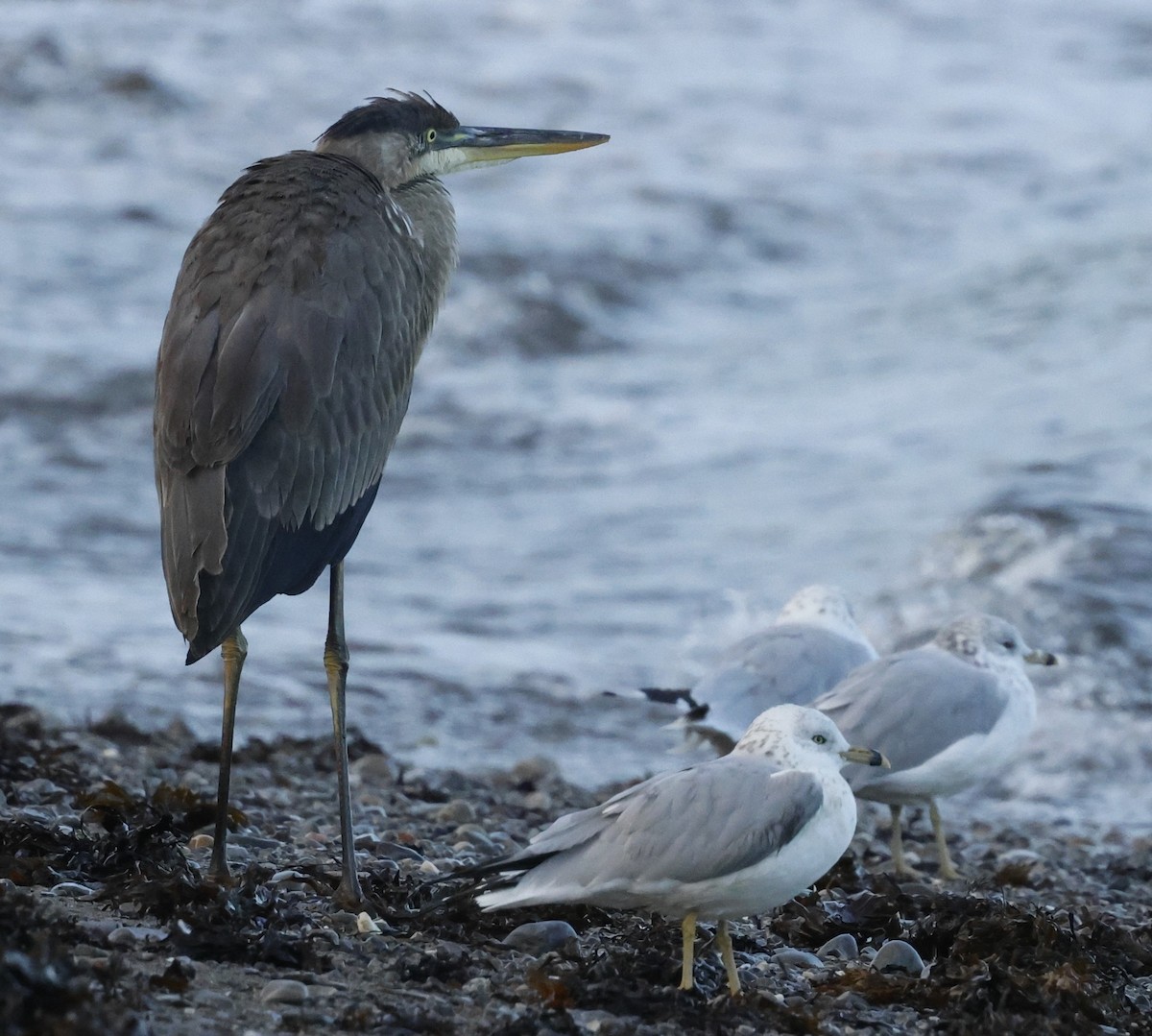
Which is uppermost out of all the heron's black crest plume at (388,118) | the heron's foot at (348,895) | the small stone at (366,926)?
the heron's black crest plume at (388,118)

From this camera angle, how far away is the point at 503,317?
1697 centimetres

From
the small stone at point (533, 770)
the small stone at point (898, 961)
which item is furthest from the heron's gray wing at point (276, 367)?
the small stone at point (533, 770)

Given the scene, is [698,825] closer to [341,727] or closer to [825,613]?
[341,727]

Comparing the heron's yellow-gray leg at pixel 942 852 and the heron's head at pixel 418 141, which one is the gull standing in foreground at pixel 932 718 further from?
the heron's head at pixel 418 141

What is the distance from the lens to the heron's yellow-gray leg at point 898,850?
655 cm

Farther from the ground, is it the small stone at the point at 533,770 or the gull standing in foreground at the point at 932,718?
the gull standing in foreground at the point at 932,718

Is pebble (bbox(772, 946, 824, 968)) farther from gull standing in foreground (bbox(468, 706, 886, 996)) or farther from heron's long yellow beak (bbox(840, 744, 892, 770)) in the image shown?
heron's long yellow beak (bbox(840, 744, 892, 770))

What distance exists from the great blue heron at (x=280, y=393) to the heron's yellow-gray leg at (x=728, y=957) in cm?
100

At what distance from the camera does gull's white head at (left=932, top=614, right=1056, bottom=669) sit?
6.92 m

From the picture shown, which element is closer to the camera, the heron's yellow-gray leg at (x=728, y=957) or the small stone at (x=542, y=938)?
the heron's yellow-gray leg at (x=728, y=957)

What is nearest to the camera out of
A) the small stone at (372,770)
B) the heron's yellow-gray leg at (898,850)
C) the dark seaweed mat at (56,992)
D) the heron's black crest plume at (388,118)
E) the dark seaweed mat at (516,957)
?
the dark seaweed mat at (56,992)

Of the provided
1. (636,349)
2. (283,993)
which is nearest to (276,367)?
(283,993)

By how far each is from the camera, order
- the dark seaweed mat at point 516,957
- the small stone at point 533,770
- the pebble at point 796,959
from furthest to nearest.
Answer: the small stone at point 533,770 → the pebble at point 796,959 → the dark seaweed mat at point 516,957

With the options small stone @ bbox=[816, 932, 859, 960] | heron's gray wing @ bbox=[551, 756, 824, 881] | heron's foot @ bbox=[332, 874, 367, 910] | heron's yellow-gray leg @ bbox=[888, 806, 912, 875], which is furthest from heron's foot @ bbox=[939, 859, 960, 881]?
heron's foot @ bbox=[332, 874, 367, 910]
